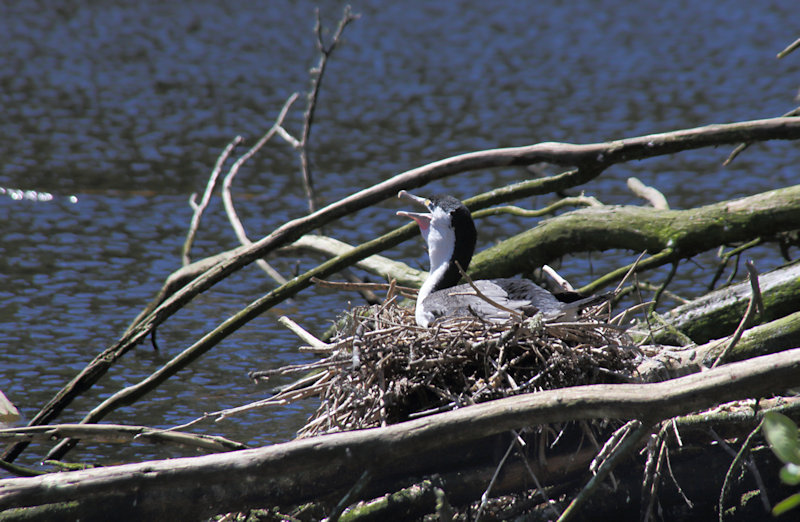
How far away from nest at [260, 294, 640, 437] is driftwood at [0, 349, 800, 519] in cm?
50

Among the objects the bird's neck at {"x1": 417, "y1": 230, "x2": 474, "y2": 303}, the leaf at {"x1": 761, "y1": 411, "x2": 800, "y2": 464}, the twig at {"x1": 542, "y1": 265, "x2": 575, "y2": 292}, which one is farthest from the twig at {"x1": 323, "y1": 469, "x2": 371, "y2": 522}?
the twig at {"x1": 542, "y1": 265, "x2": 575, "y2": 292}

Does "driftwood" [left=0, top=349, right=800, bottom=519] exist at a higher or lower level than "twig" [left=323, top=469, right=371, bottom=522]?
higher

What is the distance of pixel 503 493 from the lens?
3.63 m

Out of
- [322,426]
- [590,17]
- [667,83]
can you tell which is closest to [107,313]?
[322,426]

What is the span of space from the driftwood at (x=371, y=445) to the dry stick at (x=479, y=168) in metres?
1.80

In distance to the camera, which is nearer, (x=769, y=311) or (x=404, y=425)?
(x=404, y=425)

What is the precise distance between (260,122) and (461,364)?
33.2 feet

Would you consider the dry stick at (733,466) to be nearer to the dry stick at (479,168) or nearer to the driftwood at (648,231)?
the dry stick at (479,168)

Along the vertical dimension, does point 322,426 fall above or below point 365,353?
below

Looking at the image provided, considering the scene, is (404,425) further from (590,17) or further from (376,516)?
(590,17)

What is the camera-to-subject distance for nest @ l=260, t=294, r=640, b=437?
3.65 m

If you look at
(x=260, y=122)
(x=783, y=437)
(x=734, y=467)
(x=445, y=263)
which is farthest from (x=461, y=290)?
(x=260, y=122)

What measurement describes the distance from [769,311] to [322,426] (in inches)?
97.5

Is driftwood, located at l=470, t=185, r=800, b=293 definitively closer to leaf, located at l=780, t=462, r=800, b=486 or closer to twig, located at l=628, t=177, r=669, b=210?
twig, located at l=628, t=177, r=669, b=210
